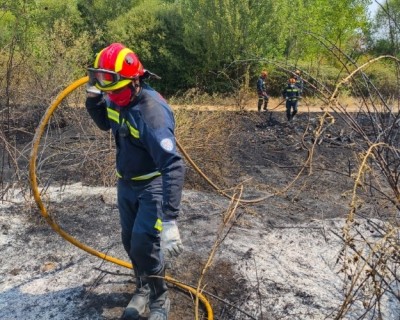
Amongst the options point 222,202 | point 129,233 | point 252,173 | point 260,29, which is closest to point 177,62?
point 260,29

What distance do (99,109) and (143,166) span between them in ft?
2.17

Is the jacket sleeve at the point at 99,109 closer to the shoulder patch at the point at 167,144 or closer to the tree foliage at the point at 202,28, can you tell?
the shoulder patch at the point at 167,144

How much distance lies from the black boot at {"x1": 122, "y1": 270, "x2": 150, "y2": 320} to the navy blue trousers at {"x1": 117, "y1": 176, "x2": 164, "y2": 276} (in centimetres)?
23

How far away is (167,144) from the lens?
2.99m

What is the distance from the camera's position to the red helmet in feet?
10.1

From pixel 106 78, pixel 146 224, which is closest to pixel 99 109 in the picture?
pixel 106 78

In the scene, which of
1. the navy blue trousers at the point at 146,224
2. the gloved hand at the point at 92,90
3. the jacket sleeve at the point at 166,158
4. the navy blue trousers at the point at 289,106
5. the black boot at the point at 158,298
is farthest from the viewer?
the navy blue trousers at the point at 289,106

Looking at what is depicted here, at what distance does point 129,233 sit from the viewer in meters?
3.47

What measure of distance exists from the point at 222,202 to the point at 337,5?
19.4 m

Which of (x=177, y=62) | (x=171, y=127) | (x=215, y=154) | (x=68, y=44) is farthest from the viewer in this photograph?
(x=177, y=62)

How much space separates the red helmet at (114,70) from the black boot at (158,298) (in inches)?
50.9

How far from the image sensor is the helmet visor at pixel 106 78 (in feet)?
10.0

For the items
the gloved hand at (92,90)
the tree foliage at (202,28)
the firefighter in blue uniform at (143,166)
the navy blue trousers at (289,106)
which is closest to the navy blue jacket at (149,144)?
the firefighter in blue uniform at (143,166)

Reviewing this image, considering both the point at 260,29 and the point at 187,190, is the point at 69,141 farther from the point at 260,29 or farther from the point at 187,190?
the point at 260,29
